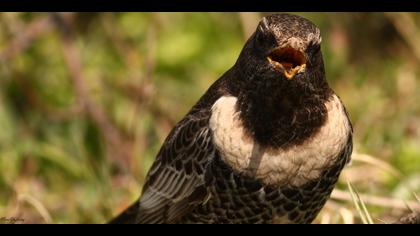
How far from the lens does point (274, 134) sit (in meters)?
4.05

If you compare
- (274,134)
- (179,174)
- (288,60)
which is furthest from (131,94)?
(288,60)

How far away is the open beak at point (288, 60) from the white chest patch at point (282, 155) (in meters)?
0.28

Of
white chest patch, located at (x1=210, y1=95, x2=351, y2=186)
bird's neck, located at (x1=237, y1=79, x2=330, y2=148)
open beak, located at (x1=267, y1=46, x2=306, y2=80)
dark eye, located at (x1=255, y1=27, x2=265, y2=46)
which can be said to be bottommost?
white chest patch, located at (x1=210, y1=95, x2=351, y2=186)

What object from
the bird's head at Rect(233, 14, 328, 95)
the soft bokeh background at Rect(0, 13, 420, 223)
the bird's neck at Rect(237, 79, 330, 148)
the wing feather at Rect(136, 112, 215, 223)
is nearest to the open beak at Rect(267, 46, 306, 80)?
the bird's head at Rect(233, 14, 328, 95)

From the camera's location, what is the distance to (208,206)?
428 cm

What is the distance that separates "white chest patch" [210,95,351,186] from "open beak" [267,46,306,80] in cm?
28

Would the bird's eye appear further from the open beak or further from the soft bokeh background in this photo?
the soft bokeh background

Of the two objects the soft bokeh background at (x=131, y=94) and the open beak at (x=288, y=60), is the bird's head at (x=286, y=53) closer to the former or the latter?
the open beak at (x=288, y=60)

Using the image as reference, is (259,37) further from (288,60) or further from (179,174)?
(179,174)

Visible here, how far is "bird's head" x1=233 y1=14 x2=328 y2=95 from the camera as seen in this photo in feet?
12.6

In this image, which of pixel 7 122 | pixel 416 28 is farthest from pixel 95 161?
pixel 416 28

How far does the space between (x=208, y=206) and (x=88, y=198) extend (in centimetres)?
125

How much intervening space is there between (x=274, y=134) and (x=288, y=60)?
0.96ft

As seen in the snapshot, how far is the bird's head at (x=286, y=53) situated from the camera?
386 centimetres
